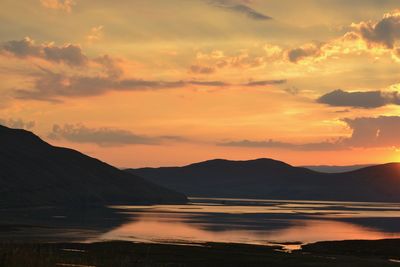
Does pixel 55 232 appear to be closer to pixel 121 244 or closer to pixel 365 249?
pixel 121 244

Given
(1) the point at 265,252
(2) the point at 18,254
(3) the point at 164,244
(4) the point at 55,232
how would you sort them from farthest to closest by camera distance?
(4) the point at 55,232 < (3) the point at 164,244 < (1) the point at 265,252 < (2) the point at 18,254

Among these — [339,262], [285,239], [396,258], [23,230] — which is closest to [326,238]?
[285,239]

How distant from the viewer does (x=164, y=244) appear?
8019 cm

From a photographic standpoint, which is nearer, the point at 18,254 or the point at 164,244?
the point at 18,254

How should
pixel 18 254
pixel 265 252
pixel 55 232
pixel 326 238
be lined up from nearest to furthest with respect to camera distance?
pixel 18 254 < pixel 265 252 < pixel 55 232 < pixel 326 238

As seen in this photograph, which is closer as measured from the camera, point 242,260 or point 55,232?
point 242,260

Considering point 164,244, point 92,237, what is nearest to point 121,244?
point 164,244

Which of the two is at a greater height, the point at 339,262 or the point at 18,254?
the point at 18,254

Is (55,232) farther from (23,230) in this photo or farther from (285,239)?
(285,239)

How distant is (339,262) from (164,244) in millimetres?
22772

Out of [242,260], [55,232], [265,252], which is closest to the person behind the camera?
[242,260]

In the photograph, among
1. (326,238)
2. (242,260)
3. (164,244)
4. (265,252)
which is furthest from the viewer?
(326,238)

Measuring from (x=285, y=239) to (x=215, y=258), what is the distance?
3426 centimetres

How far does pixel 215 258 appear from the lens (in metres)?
66.4
